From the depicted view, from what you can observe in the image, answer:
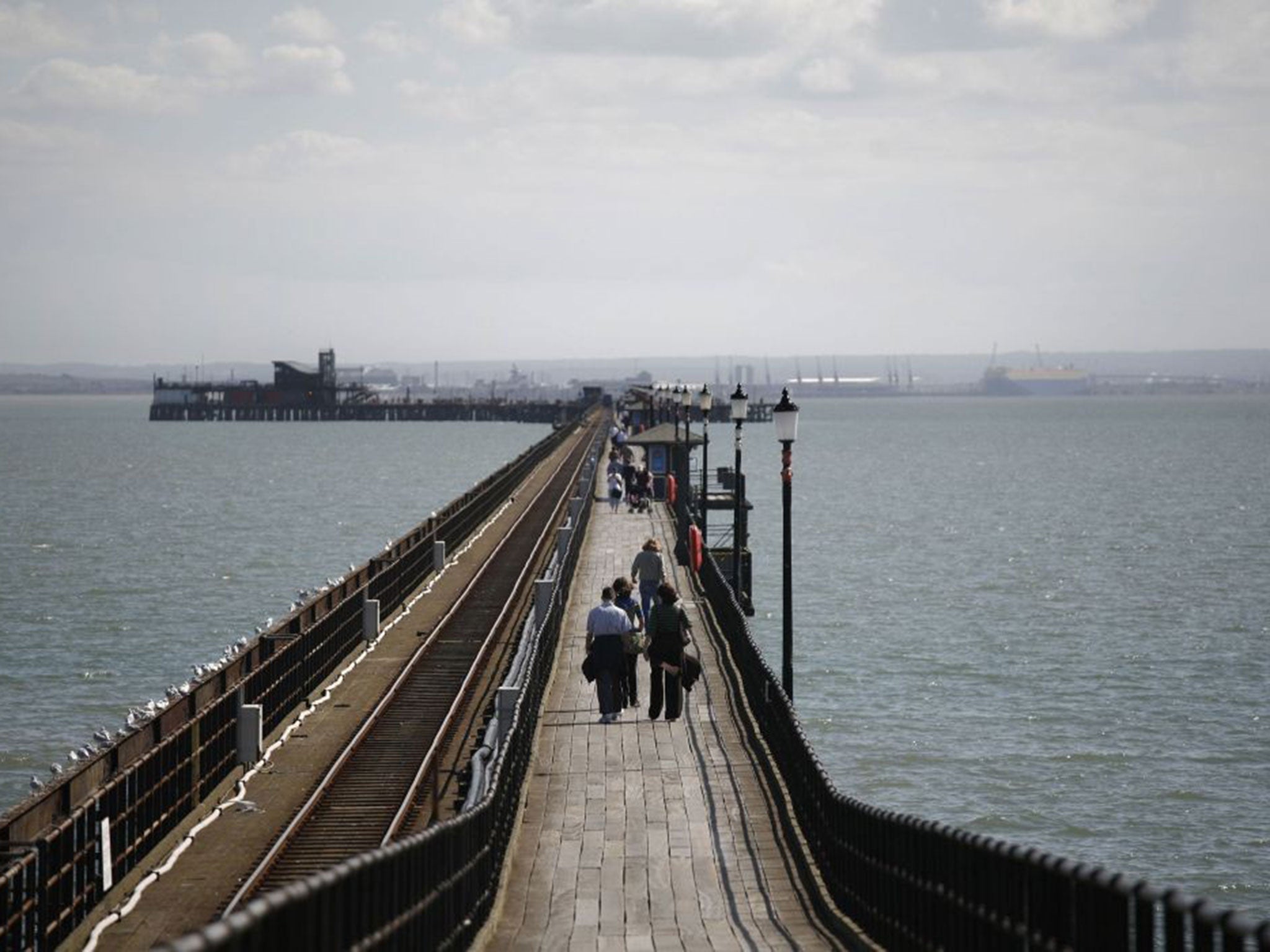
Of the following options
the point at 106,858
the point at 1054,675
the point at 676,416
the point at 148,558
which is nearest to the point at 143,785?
the point at 106,858

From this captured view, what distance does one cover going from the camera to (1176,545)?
83.2 m

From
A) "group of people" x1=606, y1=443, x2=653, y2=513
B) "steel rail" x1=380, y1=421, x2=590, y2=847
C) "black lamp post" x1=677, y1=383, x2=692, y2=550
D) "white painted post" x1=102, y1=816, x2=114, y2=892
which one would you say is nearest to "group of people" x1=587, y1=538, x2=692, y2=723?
"steel rail" x1=380, y1=421, x2=590, y2=847

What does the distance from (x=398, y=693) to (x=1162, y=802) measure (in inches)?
508

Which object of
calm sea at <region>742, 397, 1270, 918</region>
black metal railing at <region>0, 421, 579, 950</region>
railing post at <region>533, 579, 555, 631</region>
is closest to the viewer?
black metal railing at <region>0, 421, 579, 950</region>

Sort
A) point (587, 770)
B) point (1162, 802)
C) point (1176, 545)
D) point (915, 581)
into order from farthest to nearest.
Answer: point (1176, 545) → point (915, 581) → point (1162, 802) → point (587, 770)

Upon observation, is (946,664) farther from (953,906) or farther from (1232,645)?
(953,906)

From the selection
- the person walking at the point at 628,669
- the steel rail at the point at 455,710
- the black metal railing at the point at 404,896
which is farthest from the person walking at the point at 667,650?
the black metal railing at the point at 404,896

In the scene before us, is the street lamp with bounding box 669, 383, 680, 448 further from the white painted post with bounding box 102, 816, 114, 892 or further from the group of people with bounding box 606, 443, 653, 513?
the white painted post with bounding box 102, 816, 114, 892

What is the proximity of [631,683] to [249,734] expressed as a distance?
5.06m

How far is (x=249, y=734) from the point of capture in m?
23.8

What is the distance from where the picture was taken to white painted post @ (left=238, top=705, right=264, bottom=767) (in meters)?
23.7

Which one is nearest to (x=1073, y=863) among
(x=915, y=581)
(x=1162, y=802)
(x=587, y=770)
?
(x=587, y=770)

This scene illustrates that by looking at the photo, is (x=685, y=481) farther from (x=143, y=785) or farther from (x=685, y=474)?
(x=143, y=785)

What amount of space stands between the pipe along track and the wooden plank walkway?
1.30m
